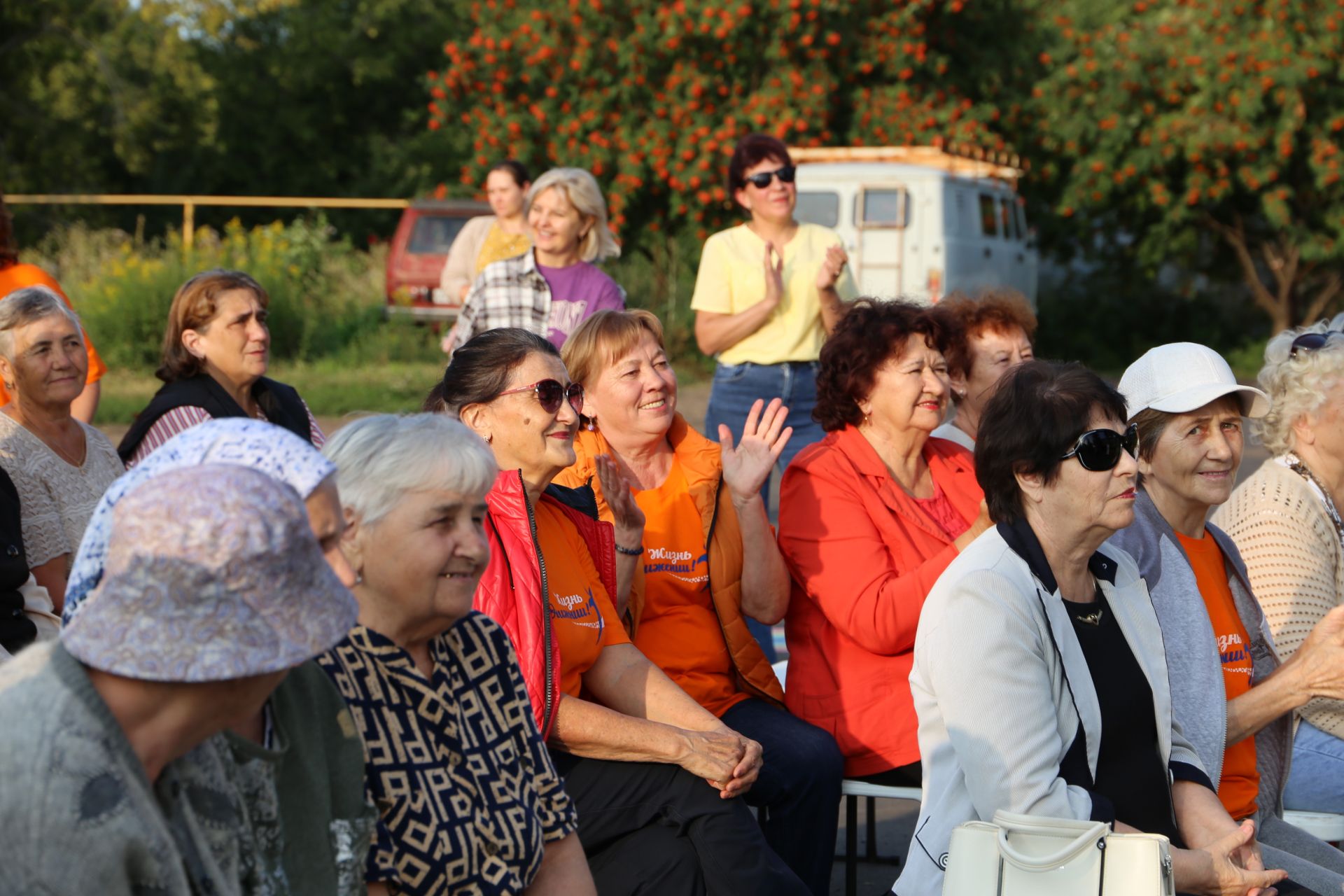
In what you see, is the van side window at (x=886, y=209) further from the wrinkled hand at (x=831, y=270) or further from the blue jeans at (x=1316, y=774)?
the blue jeans at (x=1316, y=774)

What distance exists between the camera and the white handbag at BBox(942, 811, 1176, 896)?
2.43m

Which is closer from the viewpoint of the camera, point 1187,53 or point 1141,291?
point 1187,53

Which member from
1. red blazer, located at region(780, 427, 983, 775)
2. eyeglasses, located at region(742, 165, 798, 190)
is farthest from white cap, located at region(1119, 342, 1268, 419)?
eyeglasses, located at region(742, 165, 798, 190)

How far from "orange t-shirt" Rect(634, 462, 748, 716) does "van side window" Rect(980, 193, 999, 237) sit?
14221mm

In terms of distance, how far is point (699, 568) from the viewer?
376 cm

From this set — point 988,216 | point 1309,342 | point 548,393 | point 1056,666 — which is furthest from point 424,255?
point 1056,666

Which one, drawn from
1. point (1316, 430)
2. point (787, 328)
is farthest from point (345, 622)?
point (787, 328)

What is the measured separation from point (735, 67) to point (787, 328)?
1288 cm

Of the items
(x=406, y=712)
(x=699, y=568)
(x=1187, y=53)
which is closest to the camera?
(x=406, y=712)

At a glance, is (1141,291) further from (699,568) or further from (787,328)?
(699,568)

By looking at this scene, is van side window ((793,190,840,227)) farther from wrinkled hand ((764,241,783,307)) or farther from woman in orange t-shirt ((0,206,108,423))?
woman in orange t-shirt ((0,206,108,423))

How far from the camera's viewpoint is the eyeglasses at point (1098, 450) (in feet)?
9.43

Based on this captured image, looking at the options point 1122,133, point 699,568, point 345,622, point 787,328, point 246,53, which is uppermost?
point 246,53

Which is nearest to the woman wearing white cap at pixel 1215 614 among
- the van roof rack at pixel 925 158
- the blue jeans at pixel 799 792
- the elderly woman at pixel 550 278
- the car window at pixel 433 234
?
the blue jeans at pixel 799 792
